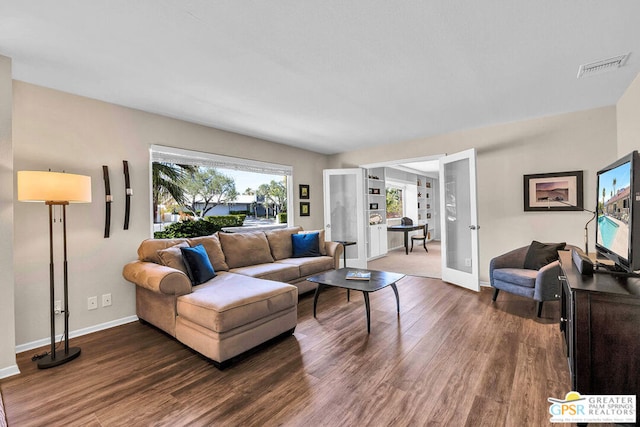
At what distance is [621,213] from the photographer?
1.66m

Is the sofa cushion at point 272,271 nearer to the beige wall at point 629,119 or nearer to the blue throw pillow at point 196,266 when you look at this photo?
the blue throw pillow at point 196,266

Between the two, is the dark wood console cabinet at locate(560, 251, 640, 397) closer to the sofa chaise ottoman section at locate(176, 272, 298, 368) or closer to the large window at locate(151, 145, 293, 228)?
the sofa chaise ottoman section at locate(176, 272, 298, 368)

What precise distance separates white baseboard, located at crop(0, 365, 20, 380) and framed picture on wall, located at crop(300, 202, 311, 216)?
4185 millimetres

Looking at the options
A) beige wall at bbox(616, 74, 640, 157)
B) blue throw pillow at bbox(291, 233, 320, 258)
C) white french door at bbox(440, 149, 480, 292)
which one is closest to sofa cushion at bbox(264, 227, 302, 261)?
blue throw pillow at bbox(291, 233, 320, 258)

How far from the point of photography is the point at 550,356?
7.43 ft

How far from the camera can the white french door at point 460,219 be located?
3.96 m

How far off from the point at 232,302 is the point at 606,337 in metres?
2.32

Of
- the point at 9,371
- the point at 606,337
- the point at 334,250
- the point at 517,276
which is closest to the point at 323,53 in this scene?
the point at 606,337

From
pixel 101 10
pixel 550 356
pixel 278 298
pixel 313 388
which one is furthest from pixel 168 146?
pixel 550 356

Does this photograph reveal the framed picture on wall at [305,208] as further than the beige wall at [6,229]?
Yes

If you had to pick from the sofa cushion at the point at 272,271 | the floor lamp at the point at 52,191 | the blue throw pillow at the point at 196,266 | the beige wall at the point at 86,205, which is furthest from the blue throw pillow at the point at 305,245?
the floor lamp at the point at 52,191

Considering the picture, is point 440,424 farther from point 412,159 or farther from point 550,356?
point 412,159

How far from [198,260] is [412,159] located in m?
3.93

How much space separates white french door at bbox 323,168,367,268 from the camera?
5742 mm
